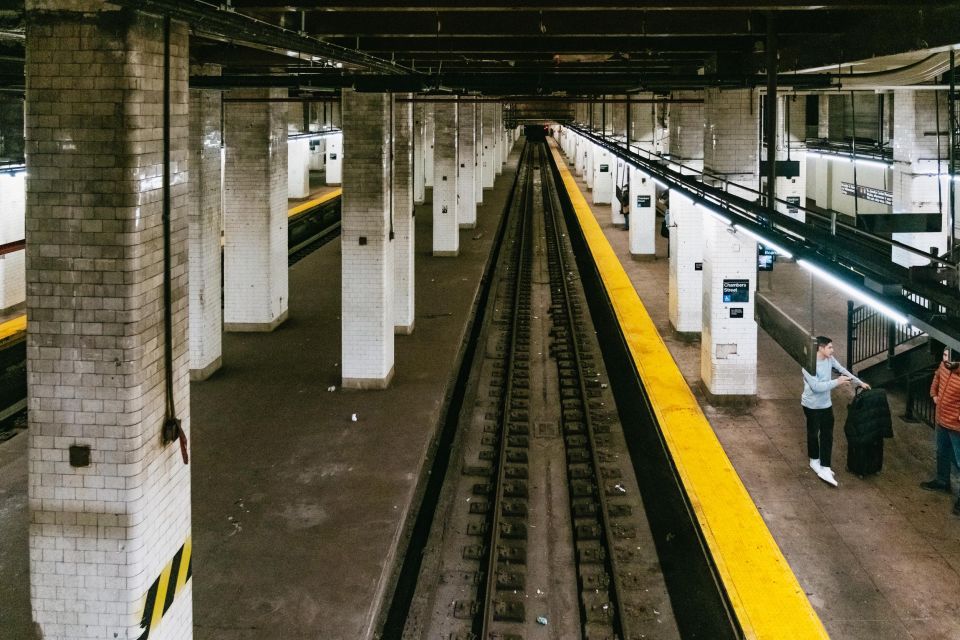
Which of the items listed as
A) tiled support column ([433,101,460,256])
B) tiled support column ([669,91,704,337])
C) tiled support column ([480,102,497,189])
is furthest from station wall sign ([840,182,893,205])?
tiled support column ([480,102,497,189])

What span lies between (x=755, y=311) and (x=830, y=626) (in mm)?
5875

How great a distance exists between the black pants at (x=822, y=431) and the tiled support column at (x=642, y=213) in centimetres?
1200

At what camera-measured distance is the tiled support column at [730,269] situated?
11633 millimetres

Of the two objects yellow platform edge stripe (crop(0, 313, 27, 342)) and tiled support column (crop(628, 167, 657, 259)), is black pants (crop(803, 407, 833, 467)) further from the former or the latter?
yellow platform edge stripe (crop(0, 313, 27, 342))

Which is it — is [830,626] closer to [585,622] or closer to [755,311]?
[585,622]

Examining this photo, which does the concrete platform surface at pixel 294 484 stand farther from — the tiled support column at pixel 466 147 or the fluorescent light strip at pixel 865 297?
the tiled support column at pixel 466 147

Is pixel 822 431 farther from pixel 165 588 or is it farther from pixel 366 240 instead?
pixel 165 588

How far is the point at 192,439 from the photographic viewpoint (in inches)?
409

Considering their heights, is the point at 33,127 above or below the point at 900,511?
above

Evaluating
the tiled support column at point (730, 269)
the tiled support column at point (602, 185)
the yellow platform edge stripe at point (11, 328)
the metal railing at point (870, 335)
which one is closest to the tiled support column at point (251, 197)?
the yellow platform edge stripe at point (11, 328)

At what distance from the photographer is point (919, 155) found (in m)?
15.0

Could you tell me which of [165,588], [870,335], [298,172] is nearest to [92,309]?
[165,588]

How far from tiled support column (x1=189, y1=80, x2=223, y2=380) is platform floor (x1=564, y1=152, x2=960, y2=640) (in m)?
7.72

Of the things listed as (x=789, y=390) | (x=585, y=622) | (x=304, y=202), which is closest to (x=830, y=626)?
(x=585, y=622)
